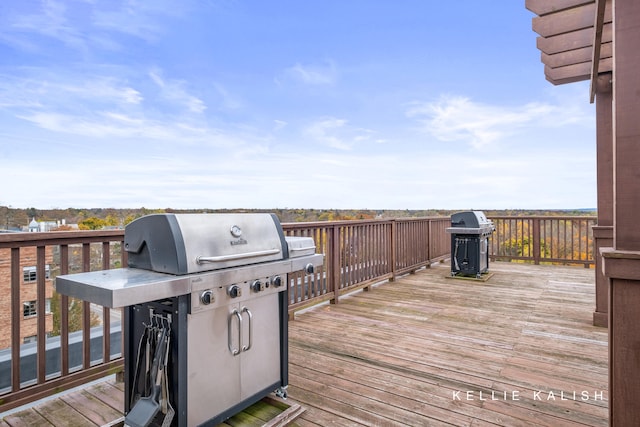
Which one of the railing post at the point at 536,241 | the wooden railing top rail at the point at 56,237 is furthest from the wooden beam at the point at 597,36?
the railing post at the point at 536,241

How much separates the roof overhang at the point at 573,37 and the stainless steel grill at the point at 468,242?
255 cm

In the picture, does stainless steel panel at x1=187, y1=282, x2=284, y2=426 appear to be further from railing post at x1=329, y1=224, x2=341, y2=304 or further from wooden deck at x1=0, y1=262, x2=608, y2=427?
railing post at x1=329, y1=224, x2=341, y2=304

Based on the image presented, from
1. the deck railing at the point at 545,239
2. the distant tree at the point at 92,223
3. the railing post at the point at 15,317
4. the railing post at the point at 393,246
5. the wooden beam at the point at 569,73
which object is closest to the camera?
the railing post at the point at 15,317

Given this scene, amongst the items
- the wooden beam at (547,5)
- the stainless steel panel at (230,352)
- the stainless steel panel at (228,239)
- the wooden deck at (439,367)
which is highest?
the wooden beam at (547,5)

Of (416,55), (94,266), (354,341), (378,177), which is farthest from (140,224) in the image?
(378,177)

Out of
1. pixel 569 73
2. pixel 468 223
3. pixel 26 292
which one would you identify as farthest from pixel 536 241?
pixel 26 292

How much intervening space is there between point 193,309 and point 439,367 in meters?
1.94

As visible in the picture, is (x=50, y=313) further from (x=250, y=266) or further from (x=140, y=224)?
(x=250, y=266)

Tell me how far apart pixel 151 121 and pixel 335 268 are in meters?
9.94

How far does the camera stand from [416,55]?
10555 millimetres

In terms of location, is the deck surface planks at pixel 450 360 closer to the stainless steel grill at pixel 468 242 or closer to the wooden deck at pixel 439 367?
the wooden deck at pixel 439 367

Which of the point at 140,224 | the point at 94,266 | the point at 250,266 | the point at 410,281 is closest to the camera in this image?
the point at 140,224

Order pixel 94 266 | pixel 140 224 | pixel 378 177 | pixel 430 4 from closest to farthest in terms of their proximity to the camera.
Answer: pixel 140 224 < pixel 94 266 < pixel 430 4 < pixel 378 177

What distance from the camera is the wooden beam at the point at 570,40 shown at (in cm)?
322
